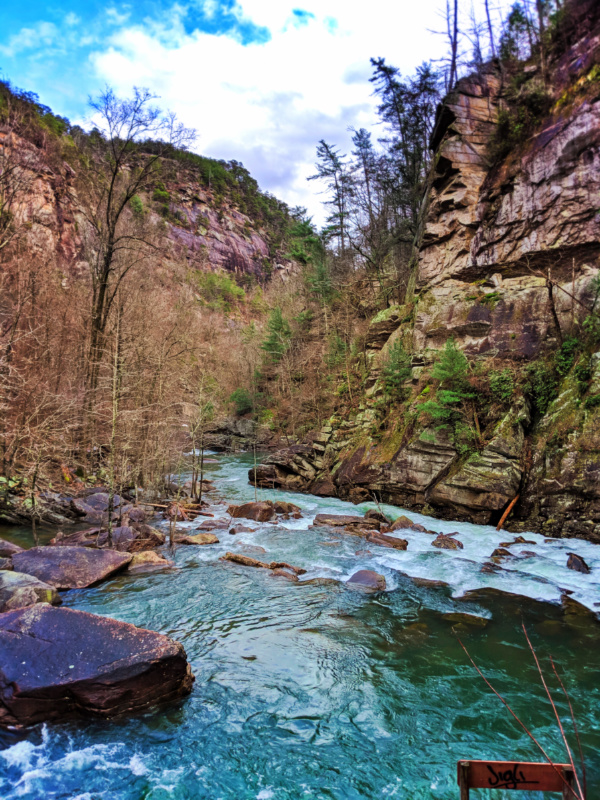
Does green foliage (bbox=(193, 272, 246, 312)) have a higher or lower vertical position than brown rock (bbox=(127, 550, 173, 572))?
higher

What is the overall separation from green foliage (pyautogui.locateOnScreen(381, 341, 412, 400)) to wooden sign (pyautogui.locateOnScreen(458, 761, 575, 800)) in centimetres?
1576

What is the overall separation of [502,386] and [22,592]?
13638mm

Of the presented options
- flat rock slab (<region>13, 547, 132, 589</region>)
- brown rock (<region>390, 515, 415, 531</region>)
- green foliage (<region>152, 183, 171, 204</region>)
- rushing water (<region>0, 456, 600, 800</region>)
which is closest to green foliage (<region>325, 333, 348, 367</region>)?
brown rock (<region>390, 515, 415, 531</region>)

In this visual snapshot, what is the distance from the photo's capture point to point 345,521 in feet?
43.4

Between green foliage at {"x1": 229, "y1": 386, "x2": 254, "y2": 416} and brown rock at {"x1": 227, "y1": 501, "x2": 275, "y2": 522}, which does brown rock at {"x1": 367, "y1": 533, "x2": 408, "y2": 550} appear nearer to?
brown rock at {"x1": 227, "y1": 501, "x2": 275, "y2": 522}

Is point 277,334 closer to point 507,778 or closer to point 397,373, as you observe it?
point 397,373

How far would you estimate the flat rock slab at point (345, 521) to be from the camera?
12844 mm

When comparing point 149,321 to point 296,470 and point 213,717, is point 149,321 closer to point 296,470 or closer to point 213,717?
point 296,470

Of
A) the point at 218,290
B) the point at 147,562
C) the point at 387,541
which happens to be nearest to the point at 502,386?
the point at 387,541

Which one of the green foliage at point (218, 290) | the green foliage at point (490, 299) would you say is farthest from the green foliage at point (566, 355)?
the green foliage at point (218, 290)

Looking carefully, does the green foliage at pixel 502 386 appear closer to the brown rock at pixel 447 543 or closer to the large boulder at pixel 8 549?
the brown rock at pixel 447 543

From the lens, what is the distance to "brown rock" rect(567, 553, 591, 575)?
8.86 meters

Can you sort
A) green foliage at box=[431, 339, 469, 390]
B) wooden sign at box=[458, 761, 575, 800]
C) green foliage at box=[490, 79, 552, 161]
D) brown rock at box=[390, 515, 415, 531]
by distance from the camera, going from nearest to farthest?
wooden sign at box=[458, 761, 575, 800] → brown rock at box=[390, 515, 415, 531] → green foliage at box=[431, 339, 469, 390] → green foliage at box=[490, 79, 552, 161]

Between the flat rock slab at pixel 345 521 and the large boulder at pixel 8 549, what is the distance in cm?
766
